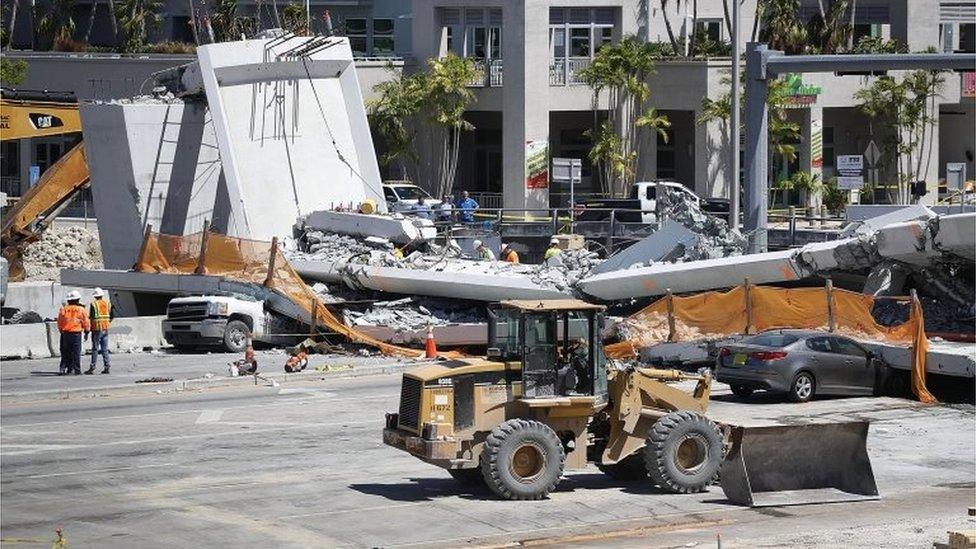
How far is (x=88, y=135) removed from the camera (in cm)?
4350

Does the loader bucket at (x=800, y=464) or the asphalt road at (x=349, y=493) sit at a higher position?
the loader bucket at (x=800, y=464)

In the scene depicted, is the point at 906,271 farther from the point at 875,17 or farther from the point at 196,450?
the point at 875,17

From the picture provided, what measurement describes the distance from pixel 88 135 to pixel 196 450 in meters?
21.7

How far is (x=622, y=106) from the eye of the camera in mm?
64062

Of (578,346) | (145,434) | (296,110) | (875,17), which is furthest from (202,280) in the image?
(875,17)

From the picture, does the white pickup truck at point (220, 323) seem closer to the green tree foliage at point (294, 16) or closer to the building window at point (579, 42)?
the green tree foliage at point (294, 16)

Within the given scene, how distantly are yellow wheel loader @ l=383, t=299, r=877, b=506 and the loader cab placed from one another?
0.04 ft

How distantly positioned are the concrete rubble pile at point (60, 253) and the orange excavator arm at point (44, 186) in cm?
290

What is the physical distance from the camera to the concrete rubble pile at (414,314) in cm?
3575

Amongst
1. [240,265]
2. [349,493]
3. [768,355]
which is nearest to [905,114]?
[240,265]

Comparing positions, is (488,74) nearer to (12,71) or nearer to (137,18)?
(12,71)

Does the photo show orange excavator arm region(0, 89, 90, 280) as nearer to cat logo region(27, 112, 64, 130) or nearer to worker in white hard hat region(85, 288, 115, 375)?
cat logo region(27, 112, 64, 130)

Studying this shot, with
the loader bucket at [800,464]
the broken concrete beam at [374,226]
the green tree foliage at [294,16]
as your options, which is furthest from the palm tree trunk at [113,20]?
the loader bucket at [800,464]

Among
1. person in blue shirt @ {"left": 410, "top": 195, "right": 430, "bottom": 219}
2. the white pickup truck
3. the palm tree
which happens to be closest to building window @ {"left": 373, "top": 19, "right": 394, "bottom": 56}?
the palm tree
